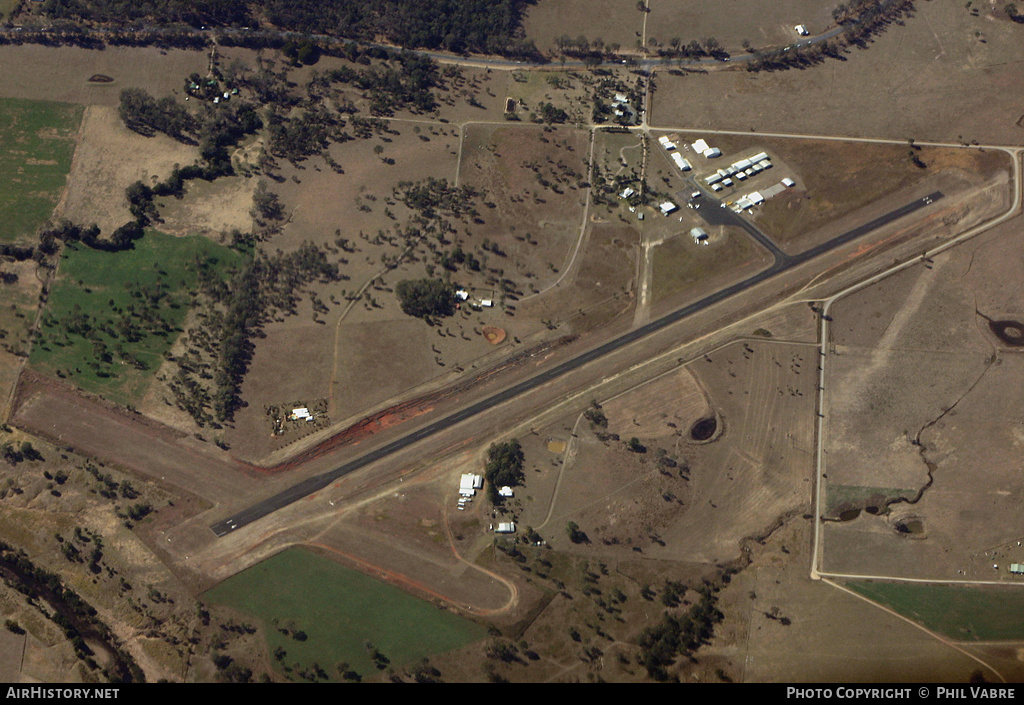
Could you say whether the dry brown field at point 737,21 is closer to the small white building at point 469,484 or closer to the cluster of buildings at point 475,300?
the cluster of buildings at point 475,300

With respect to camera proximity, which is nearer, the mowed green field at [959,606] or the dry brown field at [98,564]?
the dry brown field at [98,564]

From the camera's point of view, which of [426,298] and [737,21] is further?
[737,21]

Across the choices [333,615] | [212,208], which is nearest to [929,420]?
[333,615]

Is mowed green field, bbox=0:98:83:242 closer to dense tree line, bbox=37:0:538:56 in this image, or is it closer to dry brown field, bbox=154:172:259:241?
dry brown field, bbox=154:172:259:241

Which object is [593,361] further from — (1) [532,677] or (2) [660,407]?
(1) [532,677]

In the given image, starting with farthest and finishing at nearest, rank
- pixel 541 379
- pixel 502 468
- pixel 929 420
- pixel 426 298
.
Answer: pixel 426 298, pixel 541 379, pixel 929 420, pixel 502 468

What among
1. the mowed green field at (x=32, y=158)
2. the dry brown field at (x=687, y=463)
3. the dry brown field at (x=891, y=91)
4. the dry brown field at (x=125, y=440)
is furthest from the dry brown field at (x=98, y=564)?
the dry brown field at (x=891, y=91)

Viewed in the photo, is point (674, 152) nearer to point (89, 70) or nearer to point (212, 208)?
point (212, 208)
